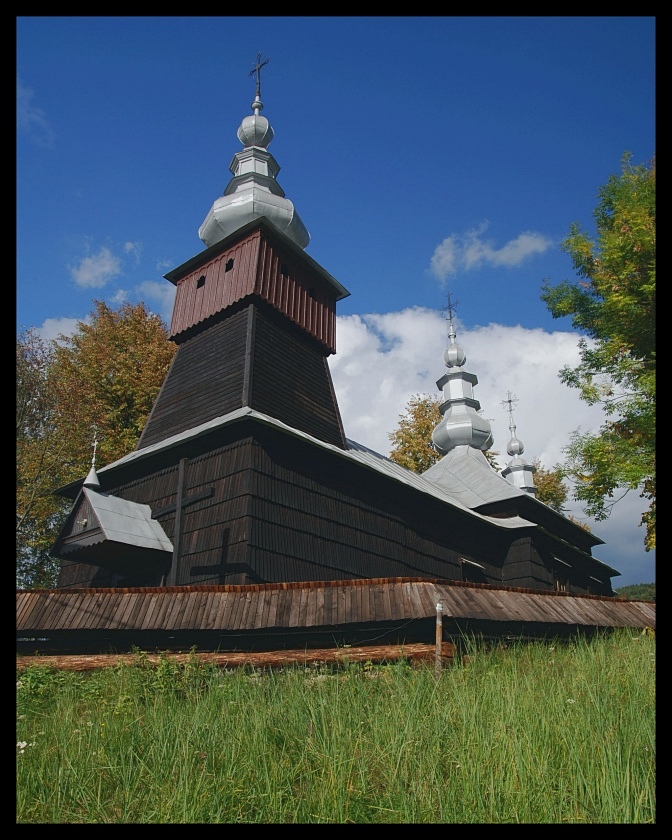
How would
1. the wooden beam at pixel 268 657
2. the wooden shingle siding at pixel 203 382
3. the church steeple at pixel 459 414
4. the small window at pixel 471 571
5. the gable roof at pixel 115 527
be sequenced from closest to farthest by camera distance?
the wooden beam at pixel 268 657 < the gable roof at pixel 115 527 < the wooden shingle siding at pixel 203 382 < the small window at pixel 471 571 < the church steeple at pixel 459 414

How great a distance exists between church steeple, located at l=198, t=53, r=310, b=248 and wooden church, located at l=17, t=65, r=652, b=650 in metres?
0.05

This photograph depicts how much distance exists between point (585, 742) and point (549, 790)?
565mm

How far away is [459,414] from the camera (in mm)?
28422

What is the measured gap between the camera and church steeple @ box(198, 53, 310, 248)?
60.0 feet

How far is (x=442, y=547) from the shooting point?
17203 mm

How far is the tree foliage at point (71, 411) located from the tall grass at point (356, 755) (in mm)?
16517

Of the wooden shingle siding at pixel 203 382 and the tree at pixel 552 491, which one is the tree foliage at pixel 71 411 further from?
the tree at pixel 552 491

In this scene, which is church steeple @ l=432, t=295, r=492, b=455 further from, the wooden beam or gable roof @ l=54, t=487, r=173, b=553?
the wooden beam

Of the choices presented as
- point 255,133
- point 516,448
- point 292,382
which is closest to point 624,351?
point 292,382

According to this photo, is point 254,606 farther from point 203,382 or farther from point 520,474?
point 520,474

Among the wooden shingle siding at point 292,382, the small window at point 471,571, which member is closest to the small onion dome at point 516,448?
the small window at point 471,571

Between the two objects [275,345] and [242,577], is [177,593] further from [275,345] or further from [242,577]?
[275,345]

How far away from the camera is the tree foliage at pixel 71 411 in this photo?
69.5 ft
